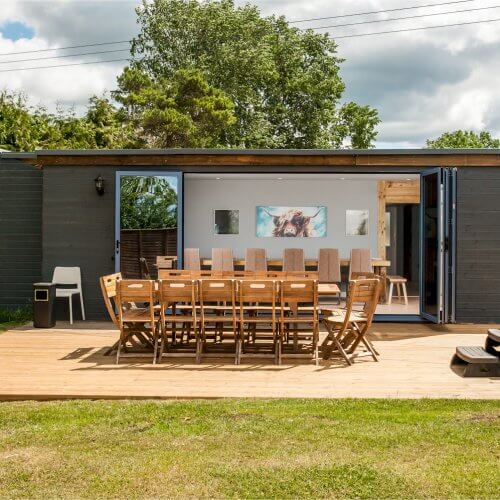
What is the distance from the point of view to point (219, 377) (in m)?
6.59

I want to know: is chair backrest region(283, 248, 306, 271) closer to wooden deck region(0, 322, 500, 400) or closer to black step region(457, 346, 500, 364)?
wooden deck region(0, 322, 500, 400)

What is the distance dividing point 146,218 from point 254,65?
16401mm

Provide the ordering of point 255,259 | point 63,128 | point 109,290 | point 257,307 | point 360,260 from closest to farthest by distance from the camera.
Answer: point 257,307, point 109,290, point 255,259, point 360,260, point 63,128

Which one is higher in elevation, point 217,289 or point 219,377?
point 217,289

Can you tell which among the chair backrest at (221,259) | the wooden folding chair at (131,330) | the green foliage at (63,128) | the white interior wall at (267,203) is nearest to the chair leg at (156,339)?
the wooden folding chair at (131,330)

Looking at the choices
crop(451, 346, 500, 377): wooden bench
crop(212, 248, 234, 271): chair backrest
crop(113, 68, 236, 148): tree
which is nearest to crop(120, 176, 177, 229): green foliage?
crop(212, 248, 234, 271): chair backrest

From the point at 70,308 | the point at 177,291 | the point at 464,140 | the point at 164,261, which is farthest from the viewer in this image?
the point at 464,140

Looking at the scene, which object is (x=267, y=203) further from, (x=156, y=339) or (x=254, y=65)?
(x=254, y=65)

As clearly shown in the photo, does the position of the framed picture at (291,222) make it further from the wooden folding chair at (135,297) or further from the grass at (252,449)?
the grass at (252,449)

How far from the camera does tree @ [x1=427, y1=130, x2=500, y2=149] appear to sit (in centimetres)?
5009

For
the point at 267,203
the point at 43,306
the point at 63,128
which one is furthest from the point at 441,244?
the point at 63,128

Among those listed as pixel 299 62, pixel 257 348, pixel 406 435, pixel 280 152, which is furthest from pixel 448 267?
pixel 299 62

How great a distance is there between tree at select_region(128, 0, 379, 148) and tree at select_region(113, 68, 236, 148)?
0.84 meters

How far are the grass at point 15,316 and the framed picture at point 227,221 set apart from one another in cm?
434
